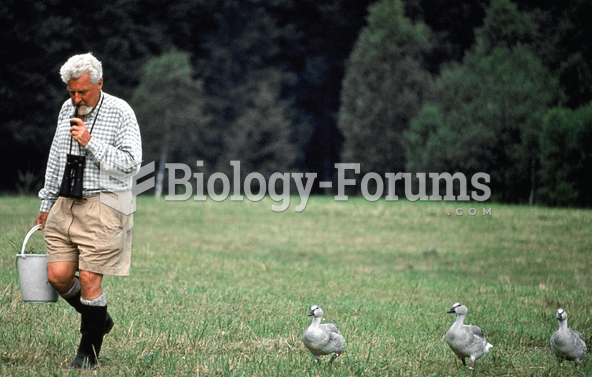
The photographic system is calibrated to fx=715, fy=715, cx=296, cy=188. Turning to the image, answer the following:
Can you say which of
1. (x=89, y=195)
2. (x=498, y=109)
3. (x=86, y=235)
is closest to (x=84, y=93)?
(x=89, y=195)

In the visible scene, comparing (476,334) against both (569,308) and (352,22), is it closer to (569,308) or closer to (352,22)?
(569,308)

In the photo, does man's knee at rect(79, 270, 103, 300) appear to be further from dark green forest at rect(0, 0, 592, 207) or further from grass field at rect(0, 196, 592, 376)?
dark green forest at rect(0, 0, 592, 207)

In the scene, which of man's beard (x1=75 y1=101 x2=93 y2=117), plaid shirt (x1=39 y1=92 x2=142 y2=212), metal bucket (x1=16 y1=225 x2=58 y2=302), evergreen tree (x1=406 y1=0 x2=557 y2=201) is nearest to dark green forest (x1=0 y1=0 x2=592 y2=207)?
evergreen tree (x1=406 y1=0 x2=557 y2=201)

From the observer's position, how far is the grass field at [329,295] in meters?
6.96

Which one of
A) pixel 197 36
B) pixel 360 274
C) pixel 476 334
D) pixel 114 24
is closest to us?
pixel 476 334

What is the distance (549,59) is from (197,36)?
33.1 m

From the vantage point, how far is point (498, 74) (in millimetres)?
39250

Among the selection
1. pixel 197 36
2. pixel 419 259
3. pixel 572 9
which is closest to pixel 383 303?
pixel 419 259

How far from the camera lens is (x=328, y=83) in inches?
2606

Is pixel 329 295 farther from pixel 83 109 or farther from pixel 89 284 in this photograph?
pixel 83 109

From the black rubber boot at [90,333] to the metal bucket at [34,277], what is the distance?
15.6 inches

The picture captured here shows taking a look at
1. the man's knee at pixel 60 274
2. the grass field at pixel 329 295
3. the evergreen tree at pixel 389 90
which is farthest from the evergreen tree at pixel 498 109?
the man's knee at pixel 60 274

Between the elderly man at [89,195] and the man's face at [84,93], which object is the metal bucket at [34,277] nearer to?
the elderly man at [89,195]

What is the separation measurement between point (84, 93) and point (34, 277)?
1634mm
